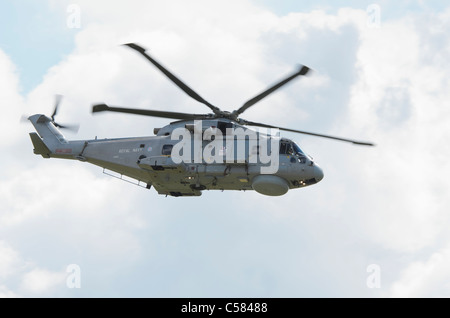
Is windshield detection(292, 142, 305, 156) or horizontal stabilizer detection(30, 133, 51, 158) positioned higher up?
horizontal stabilizer detection(30, 133, 51, 158)

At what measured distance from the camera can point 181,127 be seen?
138ft

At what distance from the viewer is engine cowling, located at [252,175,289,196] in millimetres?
39594

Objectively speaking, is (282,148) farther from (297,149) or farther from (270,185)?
(270,185)

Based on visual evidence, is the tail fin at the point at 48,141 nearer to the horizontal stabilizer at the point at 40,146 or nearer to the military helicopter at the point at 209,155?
the horizontal stabilizer at the point at 40,146

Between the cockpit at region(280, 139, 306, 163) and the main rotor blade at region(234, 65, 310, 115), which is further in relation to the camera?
the cockpit at region(280, 139, 306, 163)

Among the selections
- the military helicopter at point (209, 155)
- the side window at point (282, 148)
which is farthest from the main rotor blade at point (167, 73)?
the side window at point (282, 148)

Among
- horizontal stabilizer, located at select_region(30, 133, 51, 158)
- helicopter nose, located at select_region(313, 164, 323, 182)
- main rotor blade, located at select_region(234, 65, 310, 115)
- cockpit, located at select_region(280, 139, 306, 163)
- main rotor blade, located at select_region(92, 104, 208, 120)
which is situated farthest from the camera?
horizontal stabilizer, located at select_region(30, 133, 51, 158)

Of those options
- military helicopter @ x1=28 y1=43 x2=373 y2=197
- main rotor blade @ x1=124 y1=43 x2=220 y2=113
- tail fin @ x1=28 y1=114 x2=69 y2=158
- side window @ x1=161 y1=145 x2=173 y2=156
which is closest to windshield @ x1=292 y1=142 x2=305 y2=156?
military helicopter @ x1=28 y1=43 x2=373 y2=197

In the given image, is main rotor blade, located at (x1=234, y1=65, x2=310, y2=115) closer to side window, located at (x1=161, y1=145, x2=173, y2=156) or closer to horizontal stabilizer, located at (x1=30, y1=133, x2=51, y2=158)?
side window, located at (x1=161, y1=145, x2=173, y2=156)

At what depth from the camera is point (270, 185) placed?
39594 mm

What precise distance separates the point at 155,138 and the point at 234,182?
519cm

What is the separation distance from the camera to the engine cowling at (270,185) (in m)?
Answer: 39.6
